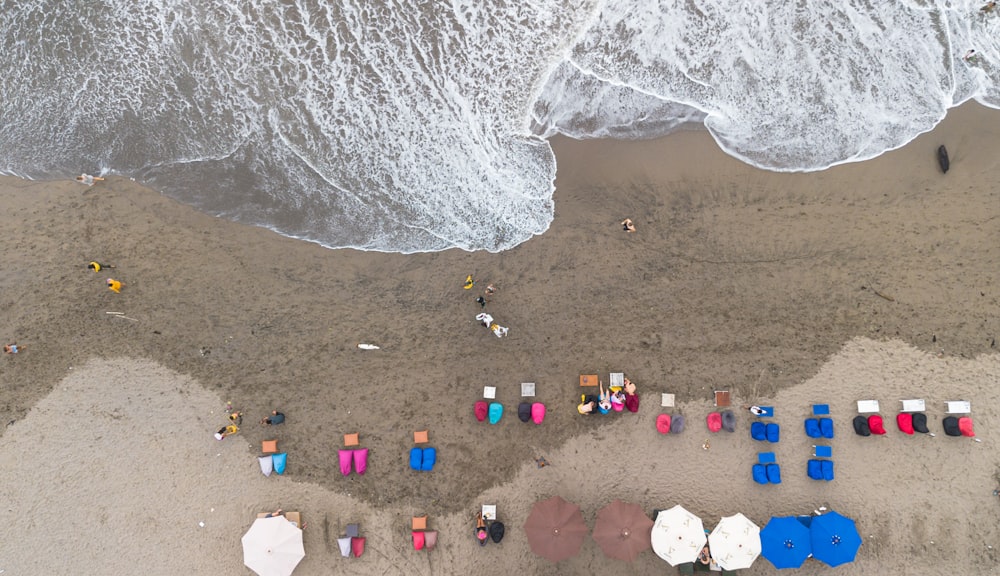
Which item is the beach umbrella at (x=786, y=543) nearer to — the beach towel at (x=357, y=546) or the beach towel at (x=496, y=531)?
the beach towel at (x=496, y=531)

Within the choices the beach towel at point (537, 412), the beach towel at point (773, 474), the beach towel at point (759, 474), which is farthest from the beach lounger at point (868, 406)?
the beach towel at point (537, 412)

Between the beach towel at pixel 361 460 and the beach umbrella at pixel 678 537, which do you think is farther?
the beach towel at pixel 361 460

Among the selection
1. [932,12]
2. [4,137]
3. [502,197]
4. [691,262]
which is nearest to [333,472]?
[502,197]

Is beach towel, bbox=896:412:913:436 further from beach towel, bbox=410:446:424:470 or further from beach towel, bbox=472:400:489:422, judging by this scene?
beach towel, bbox=410:446:424:470

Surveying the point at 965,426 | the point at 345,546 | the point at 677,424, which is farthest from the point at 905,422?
the point at 345,546

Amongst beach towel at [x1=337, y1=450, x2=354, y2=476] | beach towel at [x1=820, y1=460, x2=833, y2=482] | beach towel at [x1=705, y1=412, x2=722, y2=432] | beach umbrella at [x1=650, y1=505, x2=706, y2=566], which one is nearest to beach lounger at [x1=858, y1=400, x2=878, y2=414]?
beach towel at [x1=820, y1=460, x2=833, y2=482]

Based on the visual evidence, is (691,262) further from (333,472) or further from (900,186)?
(333,472)

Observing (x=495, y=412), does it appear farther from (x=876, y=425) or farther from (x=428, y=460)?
(x=876, y=425)
